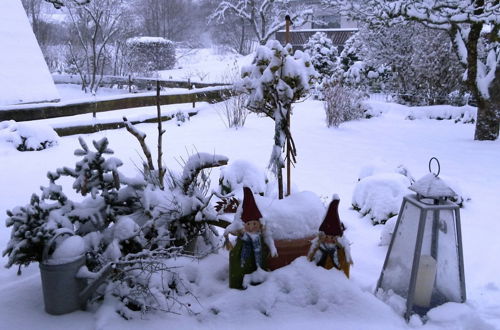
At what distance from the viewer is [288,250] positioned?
2.81 meters

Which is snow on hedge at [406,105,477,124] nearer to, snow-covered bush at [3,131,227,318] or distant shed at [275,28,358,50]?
snow-covered bush at [3,131,227,318]

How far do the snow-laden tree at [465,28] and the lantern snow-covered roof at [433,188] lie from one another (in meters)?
5.65

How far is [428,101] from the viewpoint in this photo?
13148 millimetres

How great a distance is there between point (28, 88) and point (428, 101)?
11533 mm

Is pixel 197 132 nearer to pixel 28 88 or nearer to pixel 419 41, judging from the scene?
pixel 28 88

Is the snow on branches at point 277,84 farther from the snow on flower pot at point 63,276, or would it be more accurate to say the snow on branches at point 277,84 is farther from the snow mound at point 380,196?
the snow mound at point 380,196

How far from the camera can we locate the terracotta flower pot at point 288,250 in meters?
2.79

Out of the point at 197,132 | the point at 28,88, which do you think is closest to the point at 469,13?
the point at 197,132

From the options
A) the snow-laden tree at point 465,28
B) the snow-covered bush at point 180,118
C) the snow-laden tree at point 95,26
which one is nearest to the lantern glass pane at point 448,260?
the snow-laden tree at point 465,28

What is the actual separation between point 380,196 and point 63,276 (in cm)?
326

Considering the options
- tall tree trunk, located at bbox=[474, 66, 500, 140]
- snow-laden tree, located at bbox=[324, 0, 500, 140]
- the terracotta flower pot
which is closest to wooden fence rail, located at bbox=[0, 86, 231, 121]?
snow-laden tree, located at bbox=[324, 0, 500, 140]

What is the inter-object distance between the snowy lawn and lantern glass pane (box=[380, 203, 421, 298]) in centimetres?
17

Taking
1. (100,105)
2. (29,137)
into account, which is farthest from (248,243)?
(100,105)

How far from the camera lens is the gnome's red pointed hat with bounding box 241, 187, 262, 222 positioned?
8.63 feet
